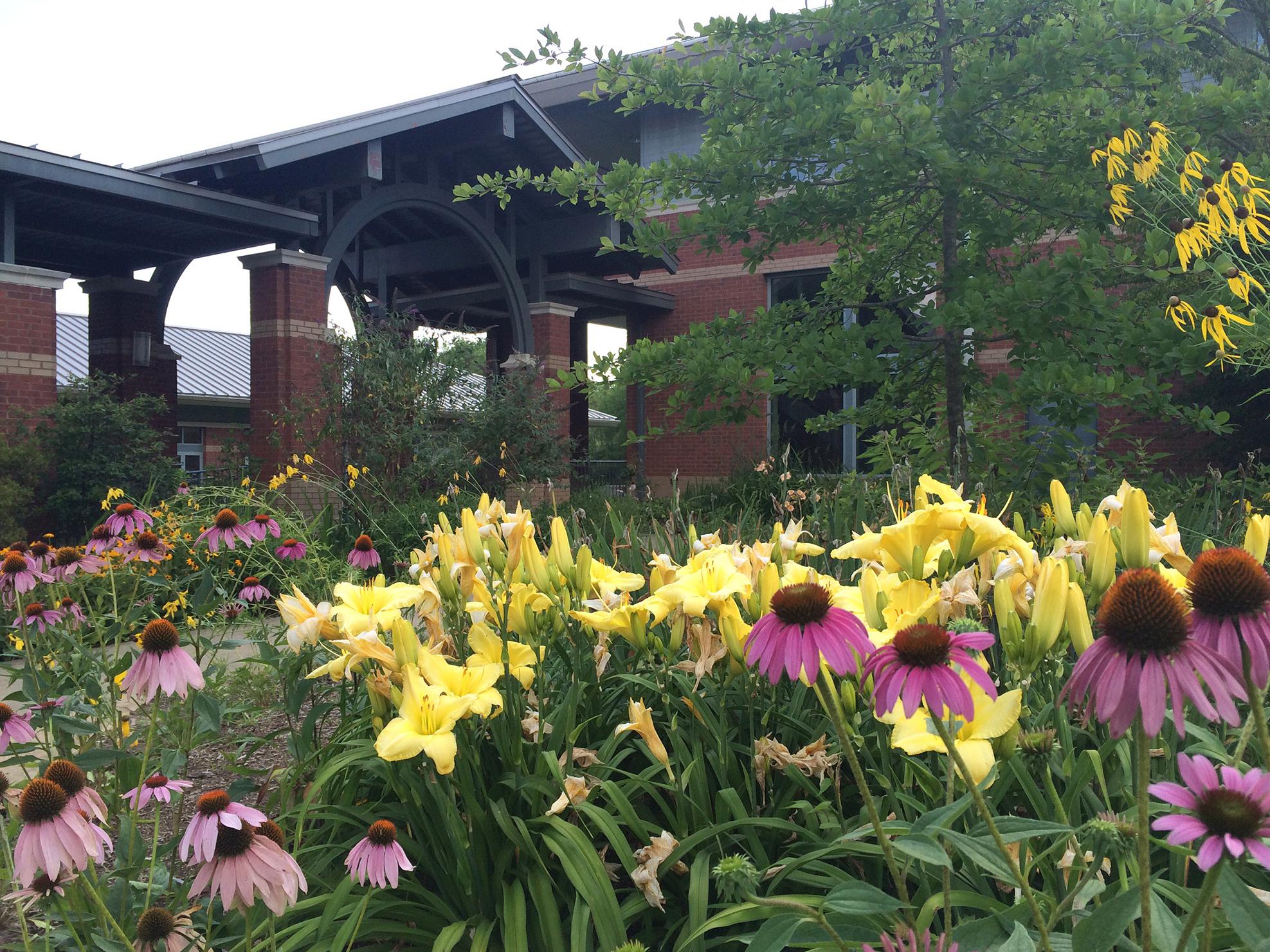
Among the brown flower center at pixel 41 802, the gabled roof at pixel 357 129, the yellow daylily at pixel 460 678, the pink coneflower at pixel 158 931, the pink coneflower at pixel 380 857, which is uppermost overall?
the gabled roof at pixel 357 129

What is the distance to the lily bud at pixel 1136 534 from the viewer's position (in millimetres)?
1400

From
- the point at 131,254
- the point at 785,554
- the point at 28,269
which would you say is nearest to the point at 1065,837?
the point at 785,554

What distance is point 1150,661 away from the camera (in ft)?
2.79

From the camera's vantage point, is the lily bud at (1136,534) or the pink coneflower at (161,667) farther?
→ the pink coneflower at (161,667)

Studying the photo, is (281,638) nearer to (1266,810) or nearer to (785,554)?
(785,554)

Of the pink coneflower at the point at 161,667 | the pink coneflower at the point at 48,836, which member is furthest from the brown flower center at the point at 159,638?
the pink coneflower at the point at 48,836

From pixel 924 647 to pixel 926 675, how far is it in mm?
31

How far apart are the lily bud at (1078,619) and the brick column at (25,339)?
10627 mm

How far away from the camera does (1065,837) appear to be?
1.45 meters

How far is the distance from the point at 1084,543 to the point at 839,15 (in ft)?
15.5

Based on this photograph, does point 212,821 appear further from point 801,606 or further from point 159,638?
point 801,606

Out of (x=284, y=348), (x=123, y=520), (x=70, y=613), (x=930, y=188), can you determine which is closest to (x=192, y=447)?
(x=284, y=348)

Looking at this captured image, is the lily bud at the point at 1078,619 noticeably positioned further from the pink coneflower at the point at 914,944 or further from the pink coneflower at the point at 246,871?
the pink coneflower at the point at 246,871

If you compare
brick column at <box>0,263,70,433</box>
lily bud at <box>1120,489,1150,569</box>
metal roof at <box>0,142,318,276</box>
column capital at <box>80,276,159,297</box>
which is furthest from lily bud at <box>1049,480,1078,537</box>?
column capital at <box>80,276,159,297</box>
